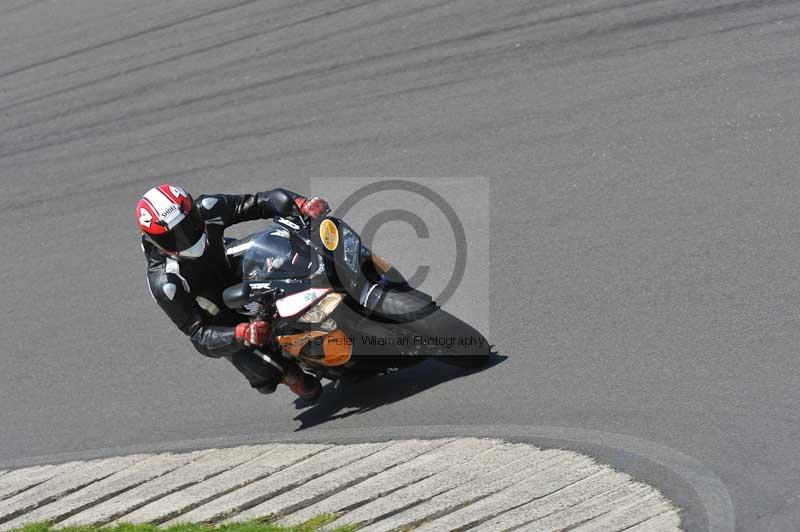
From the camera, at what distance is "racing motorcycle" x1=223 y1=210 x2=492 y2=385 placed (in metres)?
6.98

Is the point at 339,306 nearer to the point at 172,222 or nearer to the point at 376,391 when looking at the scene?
the point at 376,391

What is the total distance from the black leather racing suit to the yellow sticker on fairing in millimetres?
702

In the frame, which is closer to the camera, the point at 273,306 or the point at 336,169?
the point at 273,306

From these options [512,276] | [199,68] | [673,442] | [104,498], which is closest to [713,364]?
[673,442]

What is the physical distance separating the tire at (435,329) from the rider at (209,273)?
811 mm

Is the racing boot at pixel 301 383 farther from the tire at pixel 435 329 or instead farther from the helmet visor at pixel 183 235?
the helmet visor at pixel 183 235

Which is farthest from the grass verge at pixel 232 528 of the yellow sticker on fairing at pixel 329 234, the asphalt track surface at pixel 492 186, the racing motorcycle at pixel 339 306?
the yellow sticker on fairing at pixel 329 234

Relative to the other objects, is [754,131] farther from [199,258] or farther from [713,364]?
[199,258]

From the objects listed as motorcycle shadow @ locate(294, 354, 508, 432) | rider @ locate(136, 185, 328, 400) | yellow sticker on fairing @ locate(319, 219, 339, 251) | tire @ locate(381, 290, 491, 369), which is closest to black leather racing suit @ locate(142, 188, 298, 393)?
rider @ locate(136, 185, 328, 400)

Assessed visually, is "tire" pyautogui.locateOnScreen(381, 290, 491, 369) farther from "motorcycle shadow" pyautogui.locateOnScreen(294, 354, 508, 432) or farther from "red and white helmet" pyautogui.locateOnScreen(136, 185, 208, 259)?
"red and white helmet" pyautogui.locateOnScreen(136, 185, 208, 259)

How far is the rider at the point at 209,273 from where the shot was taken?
699 cm

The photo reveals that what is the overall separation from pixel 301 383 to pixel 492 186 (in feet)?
9.09

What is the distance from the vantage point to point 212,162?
1125cm

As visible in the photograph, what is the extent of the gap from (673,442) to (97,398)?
465 cm
